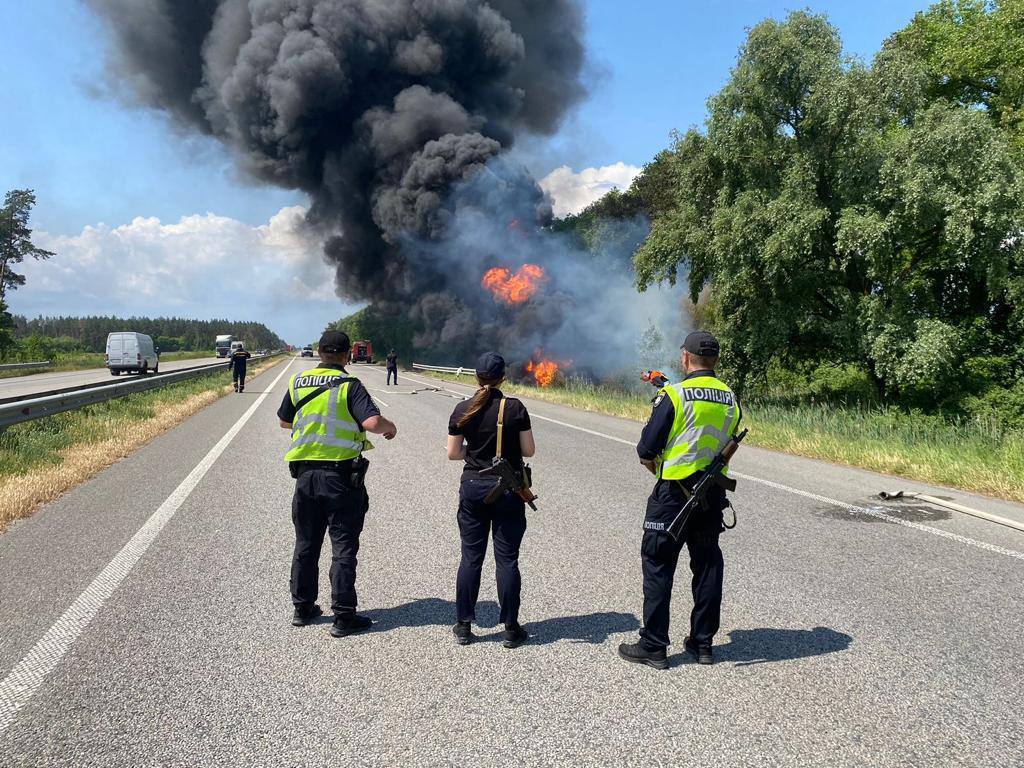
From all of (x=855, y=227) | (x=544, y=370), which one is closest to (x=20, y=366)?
(x=544, y=370)

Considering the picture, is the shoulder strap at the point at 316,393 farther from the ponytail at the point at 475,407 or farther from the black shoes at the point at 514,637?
the black shoes at the point at 514,637

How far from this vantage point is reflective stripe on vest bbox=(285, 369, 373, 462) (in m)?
3.93

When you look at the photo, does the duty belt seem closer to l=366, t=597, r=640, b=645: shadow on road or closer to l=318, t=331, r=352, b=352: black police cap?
l=318, t=331, r=352, b=352: black police cap

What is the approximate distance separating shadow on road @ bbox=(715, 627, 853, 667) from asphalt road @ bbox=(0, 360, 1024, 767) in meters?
0.02

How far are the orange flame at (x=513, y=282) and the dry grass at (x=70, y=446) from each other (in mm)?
18900

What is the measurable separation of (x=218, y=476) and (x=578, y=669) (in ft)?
20.9

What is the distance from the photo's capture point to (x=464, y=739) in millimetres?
2639

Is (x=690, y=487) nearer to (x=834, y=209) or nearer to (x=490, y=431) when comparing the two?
(x=490, y=431)

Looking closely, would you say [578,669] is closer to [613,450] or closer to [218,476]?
[218,476]

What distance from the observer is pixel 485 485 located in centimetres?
367

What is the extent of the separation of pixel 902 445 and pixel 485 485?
9.14 meters

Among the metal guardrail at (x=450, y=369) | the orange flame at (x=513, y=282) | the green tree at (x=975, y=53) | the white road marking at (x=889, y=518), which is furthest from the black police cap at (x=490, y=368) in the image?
the metal guardrail at (x=450, y=369)

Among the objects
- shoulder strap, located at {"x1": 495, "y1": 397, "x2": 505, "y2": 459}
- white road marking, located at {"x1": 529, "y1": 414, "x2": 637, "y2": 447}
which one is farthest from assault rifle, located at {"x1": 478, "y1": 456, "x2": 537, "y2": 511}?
white road marking, located at {"x1": 529, "y1": 414, "x2": 637, "y2": 447}

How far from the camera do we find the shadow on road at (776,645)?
11.3 feet
